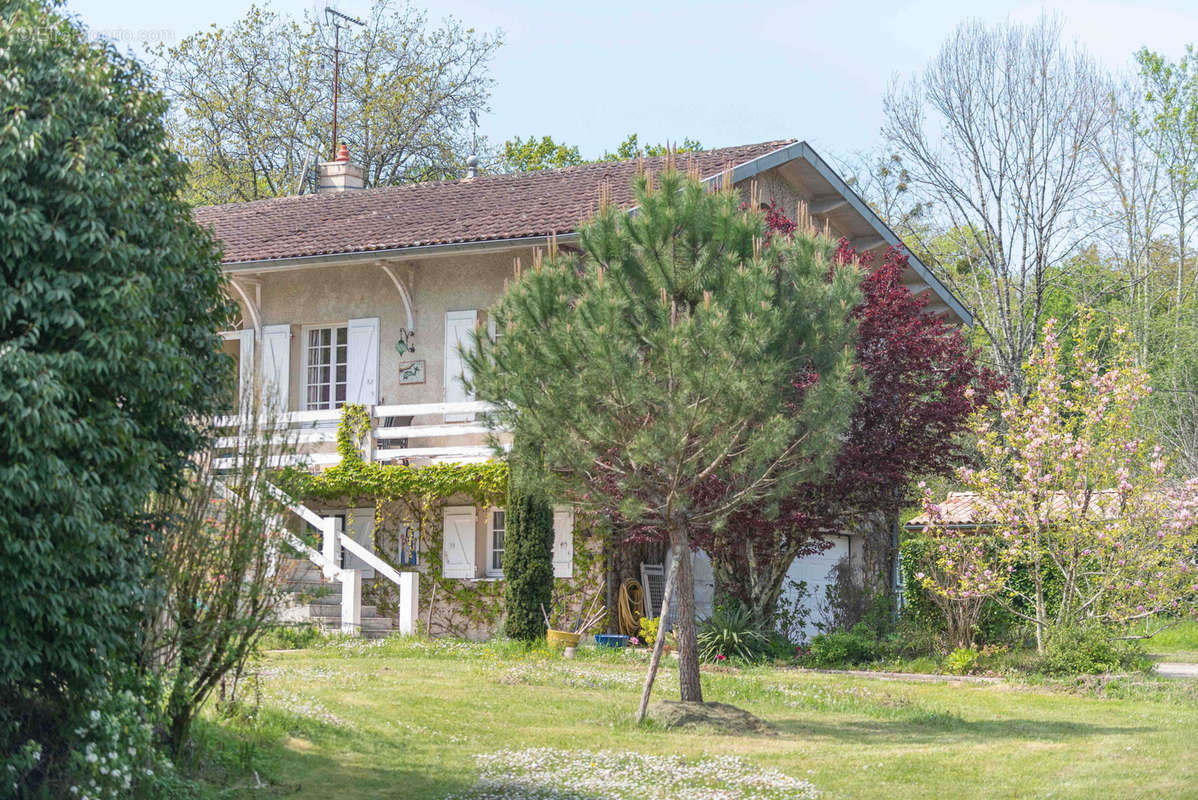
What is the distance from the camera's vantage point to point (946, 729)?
11727 mm

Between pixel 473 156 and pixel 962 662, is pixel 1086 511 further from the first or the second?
pixel 473 156

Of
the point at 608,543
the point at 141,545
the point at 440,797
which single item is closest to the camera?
the point at 141,545

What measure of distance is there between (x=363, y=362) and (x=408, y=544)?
9.83 ft

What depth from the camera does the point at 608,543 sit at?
18281 mm

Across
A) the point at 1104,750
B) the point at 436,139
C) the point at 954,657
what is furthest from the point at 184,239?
the point at 436,139

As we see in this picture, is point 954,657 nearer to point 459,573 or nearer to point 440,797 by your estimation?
point 459,573

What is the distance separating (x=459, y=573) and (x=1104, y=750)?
10.9 meters

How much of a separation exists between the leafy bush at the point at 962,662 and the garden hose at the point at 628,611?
4.25 m

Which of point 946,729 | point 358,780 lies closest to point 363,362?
point 946,729

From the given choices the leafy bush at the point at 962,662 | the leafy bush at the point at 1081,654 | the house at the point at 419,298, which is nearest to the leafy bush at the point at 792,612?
the house at the point at 419,298

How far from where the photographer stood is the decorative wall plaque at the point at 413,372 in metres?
20.3

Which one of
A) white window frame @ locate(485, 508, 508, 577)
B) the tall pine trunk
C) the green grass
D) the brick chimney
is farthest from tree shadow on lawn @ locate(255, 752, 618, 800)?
the brick chimney

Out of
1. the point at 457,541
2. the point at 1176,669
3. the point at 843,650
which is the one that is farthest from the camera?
the point at 457,541

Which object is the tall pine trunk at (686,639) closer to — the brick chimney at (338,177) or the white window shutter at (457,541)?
the white window shutter at (457,541)
